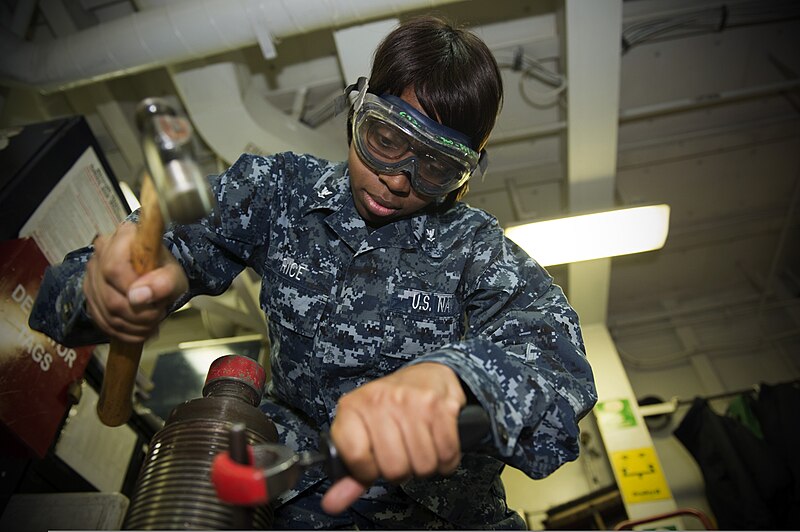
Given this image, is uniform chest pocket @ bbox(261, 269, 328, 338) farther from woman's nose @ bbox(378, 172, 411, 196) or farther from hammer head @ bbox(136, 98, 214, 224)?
hammer head @ bbox(136, 98, 214, 224)

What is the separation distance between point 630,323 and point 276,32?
4168mm

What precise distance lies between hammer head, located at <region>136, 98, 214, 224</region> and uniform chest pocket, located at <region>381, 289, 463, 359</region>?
27.8 inches

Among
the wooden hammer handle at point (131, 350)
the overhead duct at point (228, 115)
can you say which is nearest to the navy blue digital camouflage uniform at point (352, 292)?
the wooden hammer handle at point (131, 350)

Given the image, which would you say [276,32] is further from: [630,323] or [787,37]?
[630,323]

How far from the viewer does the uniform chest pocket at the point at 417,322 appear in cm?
137

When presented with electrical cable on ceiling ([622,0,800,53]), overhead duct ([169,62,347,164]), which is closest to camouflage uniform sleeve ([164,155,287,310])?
overhead duct ([169,62,347,164])

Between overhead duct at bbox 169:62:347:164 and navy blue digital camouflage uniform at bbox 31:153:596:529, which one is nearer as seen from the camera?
navy blue digital camouflage uniform at bbox 31:153:596:529

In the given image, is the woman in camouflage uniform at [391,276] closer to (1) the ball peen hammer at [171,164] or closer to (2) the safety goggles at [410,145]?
(2) the safety goggles at [410,145]

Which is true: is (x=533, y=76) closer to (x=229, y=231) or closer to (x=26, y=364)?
(x=229, y=231)

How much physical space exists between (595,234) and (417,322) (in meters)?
2.21

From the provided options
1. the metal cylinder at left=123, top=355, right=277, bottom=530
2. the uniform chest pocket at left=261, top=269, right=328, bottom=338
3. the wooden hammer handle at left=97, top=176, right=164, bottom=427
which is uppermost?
the wooden hammer handle at left=97, top=176, right=164, bottom=427

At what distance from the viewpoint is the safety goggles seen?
123cm

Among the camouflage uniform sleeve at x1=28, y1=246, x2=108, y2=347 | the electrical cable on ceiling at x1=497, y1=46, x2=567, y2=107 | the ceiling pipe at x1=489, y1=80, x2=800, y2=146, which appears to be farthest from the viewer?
the ceiling pipe at x1=489, y1=80, x2=800, y2=146

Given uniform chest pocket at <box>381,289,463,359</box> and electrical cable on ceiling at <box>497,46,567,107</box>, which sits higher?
electrical cable on ceiling at <box>497,46,567,107</box>
